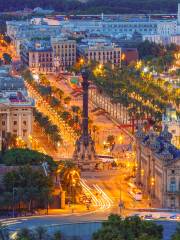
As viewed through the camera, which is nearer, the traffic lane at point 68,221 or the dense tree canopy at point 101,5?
the traffic lane at point 68,221

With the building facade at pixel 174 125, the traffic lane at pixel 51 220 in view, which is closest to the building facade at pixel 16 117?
the building facade at pixel 174 125

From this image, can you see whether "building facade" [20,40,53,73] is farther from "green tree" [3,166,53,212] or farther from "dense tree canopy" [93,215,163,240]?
"dense tree canopy" [93,215,163,240]

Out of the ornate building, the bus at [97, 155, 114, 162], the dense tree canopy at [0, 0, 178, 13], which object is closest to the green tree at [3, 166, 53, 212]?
the ornate building

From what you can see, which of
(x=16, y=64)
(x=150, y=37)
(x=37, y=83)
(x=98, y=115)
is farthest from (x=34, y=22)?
(x=98, y=115)

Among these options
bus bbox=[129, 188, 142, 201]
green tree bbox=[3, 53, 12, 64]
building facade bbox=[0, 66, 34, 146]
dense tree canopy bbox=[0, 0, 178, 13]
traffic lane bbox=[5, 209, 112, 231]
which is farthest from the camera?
dense tree canopy bbox=[0, 0, 178, 13]

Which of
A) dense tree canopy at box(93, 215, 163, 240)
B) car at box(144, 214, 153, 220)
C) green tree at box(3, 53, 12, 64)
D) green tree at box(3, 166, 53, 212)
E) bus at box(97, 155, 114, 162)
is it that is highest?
dense tree canopy at box(93, 215, 163, 240)

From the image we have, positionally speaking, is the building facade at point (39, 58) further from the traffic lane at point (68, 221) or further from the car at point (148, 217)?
the car at point (148, 217)
